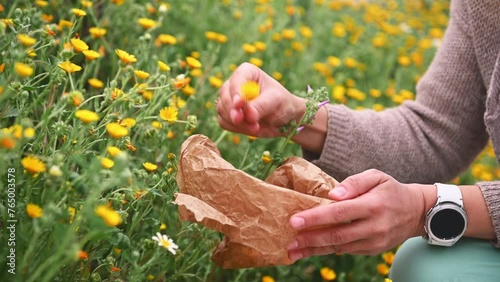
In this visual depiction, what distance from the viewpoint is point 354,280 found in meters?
1.65

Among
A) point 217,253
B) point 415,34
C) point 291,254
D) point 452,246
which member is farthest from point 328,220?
point 415,34

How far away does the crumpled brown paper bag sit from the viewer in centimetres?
100

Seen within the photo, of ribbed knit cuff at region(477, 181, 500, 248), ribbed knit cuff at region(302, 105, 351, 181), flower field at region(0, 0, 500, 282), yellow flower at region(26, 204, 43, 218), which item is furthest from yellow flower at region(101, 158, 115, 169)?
ribbed knit cuff at region(477, 181, 500, 248)

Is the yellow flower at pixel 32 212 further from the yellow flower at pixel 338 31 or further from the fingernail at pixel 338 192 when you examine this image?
the yellow flower at pixel 338 31

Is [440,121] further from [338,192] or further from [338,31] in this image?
[338,31]

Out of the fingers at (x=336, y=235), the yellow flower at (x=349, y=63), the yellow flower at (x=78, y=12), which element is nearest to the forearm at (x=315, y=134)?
the fingers at (x=336, y=235)

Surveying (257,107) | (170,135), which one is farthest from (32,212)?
(170,135)

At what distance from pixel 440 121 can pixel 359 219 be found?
0.52 m

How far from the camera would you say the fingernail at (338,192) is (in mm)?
984

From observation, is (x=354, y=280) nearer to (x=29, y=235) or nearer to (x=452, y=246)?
(x=452, y=246)

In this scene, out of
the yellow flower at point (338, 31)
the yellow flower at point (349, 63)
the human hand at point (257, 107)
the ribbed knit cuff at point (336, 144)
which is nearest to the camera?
the human hand at point (257, 107)

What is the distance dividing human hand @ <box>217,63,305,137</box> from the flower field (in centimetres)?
7

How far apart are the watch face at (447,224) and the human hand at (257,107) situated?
0.30 meters

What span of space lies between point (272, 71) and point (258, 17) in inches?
13.1
